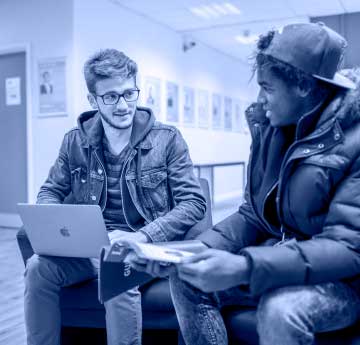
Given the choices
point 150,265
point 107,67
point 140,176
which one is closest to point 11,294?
point 140,176

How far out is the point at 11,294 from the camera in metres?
2.75

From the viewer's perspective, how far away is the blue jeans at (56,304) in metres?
1.53

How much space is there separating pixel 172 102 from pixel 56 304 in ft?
16.8

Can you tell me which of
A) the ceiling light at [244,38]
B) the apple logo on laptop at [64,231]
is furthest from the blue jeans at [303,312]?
the ceiling light at [244,38]

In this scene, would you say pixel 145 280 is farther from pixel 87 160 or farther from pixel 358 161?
pixel 358 161

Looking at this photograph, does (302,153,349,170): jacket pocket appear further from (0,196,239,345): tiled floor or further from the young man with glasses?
(0,196,239,345): tiled floor

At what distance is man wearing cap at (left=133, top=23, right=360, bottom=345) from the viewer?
3.30 feet

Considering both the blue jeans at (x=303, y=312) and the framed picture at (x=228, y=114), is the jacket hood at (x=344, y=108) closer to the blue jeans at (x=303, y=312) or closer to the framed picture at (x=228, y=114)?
the blue jeans at (x=303, y=312)

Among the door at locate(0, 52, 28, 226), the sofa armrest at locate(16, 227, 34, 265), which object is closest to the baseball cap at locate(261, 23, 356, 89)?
the sofa armrest at locate(16, 227, 34, 265)

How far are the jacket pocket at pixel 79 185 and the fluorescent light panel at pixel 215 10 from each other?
4.06 metres

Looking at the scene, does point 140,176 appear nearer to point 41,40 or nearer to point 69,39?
point 69,39

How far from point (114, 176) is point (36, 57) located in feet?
11.0

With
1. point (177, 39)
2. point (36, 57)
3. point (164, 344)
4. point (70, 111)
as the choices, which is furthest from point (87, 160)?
point (177, 39)

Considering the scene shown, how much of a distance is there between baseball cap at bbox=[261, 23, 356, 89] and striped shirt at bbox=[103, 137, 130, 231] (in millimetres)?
881
